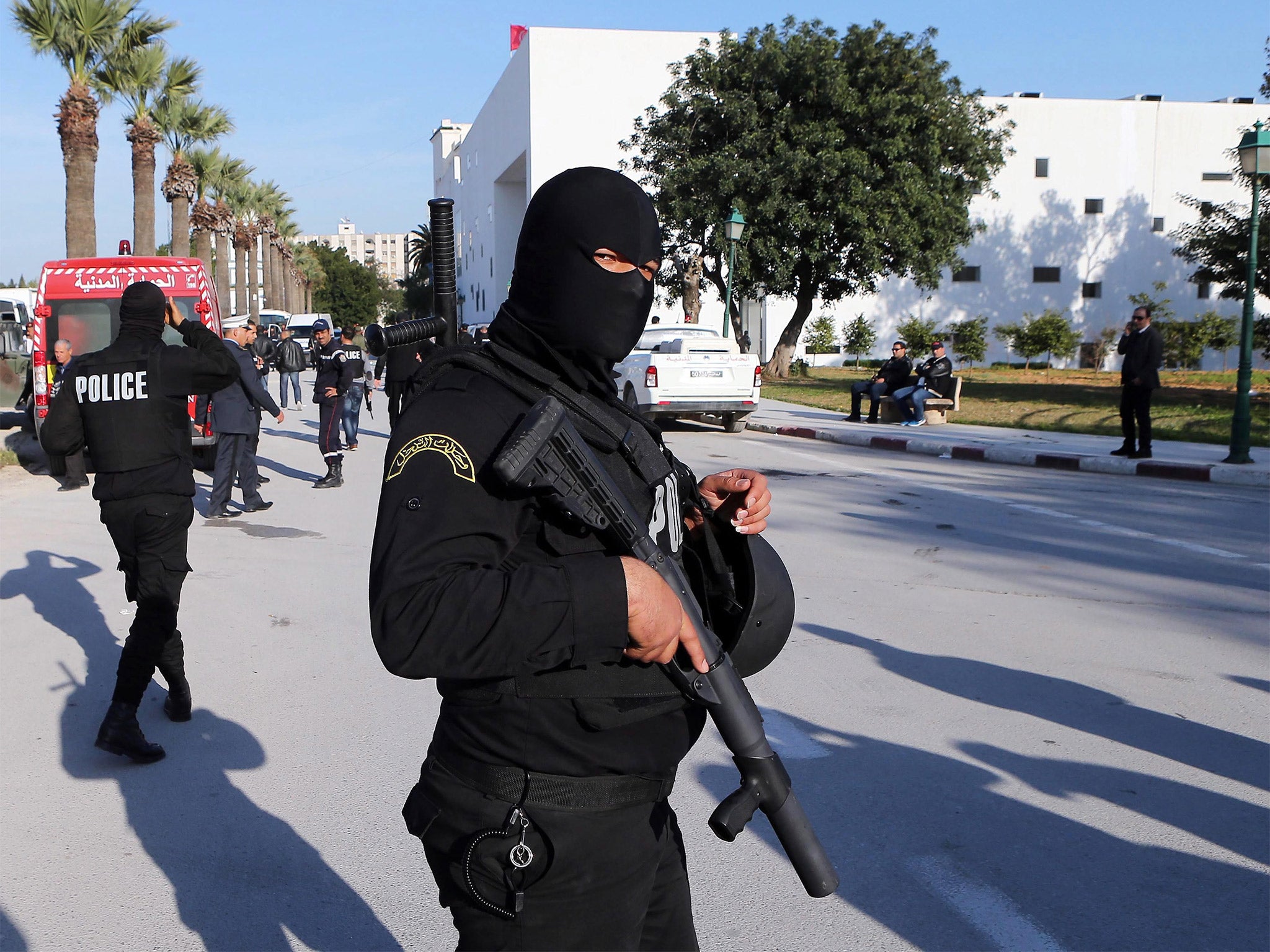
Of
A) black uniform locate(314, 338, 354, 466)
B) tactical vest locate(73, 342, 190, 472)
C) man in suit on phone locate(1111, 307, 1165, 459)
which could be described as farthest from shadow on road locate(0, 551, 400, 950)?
man in suit on phone locate(1111, 307, 1165, 459)

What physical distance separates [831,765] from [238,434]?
7.83m

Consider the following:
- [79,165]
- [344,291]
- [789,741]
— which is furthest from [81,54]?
[344,291]

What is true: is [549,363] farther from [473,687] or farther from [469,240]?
[469,240]

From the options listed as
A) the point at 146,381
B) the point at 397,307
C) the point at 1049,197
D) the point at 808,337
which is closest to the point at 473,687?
the point at 146,381

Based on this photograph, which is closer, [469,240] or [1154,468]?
[1154,468]

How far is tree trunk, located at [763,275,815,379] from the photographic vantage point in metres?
31.7

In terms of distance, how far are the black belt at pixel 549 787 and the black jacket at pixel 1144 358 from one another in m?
13.7

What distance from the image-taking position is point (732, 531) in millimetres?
2148

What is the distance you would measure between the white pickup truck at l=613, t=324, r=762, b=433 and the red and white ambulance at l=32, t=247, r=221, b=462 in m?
6.67

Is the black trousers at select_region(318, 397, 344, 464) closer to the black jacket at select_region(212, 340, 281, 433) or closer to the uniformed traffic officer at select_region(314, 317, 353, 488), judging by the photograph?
the uniformed traffic officer at select_region(314, 317, 353, 488)

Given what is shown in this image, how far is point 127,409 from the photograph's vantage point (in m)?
4.66

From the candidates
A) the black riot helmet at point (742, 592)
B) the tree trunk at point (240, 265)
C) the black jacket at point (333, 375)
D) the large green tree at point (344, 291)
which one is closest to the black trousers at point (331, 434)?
the black jacket at point (333, 375)

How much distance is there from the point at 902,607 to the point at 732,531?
513cm

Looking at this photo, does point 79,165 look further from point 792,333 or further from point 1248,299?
point 1248,299
